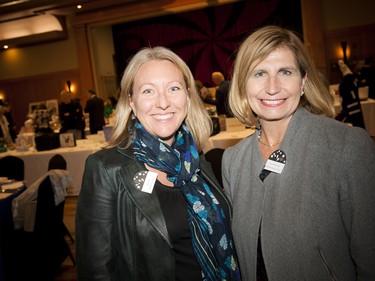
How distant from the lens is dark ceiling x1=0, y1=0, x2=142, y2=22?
392 inches

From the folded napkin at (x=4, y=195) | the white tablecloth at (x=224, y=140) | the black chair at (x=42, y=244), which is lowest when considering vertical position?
the black chair at (x=42, y=244)

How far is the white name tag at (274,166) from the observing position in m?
1.45

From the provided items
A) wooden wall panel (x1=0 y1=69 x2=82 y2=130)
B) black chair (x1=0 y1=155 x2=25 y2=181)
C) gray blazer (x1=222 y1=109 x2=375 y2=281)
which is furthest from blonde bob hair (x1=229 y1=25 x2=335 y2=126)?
wooden wall panel (x1=0 y1=69 x2=82 y2=130)

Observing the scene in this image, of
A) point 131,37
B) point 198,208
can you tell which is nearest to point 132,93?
point 198,208

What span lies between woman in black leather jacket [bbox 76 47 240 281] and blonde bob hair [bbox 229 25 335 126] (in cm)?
31

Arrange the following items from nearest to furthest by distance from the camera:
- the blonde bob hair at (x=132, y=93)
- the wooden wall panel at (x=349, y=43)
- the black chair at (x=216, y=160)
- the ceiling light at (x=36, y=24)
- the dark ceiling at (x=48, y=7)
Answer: the blonde bob hair at (x=132, y=93) → the black chair at (x=216, y=160) → the dark ceiling at (x=48, y=7) → the ceiling light at (x=36, y=24) → the wooden wall panel at (x=349, y=43)

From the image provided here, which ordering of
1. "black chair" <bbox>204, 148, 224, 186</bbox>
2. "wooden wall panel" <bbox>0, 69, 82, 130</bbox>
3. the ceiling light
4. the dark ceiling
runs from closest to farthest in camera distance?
"black chair" <bbox>204, 148, 224, 186</bbox>, the dark ceiling, the ceiling light, "wooden wall panel" <bbox>0, 69, 82, 130</bbox>

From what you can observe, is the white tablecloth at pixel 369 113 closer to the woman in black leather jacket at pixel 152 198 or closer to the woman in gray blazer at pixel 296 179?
the woman in gray blazer at pixel 296 179

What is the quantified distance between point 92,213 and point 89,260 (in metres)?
0.21

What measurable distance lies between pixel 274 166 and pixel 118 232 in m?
0.75

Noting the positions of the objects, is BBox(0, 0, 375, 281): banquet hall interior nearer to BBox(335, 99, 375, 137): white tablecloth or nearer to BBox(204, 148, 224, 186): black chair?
BBox(335, 99, 375, 137): white tablecloth

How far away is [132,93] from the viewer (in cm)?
170

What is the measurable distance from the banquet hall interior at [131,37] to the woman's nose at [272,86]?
21.1 ft

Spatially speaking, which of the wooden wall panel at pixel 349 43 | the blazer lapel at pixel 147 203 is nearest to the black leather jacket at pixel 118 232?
the blazer lapel at pixel 147 203
